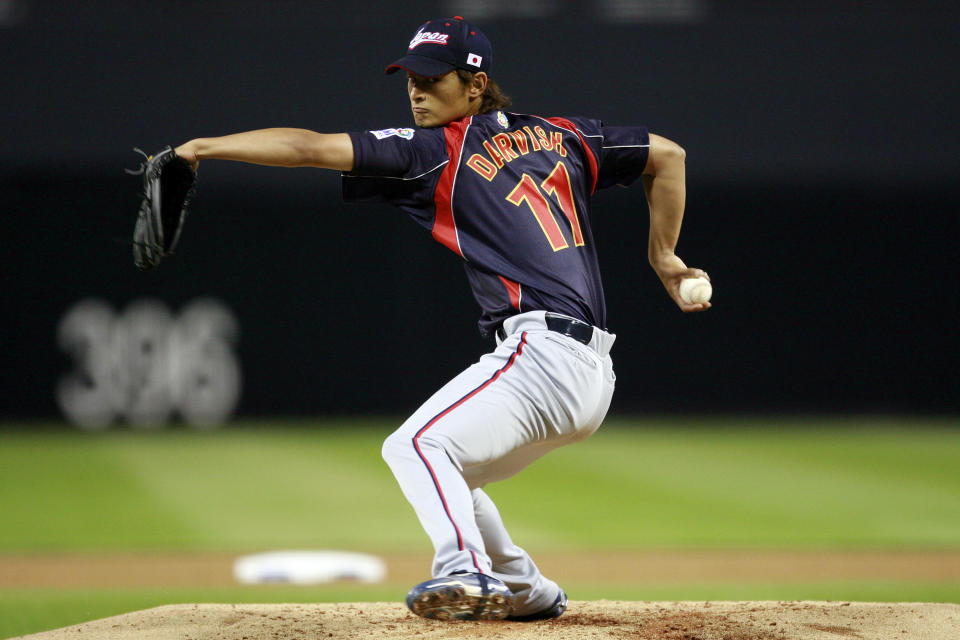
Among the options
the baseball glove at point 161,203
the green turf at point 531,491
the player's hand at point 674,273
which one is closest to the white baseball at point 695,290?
the player's hand at point 674,273

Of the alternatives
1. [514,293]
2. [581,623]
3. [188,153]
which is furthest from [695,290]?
[188,153]

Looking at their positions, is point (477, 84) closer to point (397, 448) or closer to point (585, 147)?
point (585, 147)

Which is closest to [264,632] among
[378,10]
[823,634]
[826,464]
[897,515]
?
[823,634]

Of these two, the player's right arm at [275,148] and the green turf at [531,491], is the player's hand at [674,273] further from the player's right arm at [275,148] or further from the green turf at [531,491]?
the green turf at [531,491]

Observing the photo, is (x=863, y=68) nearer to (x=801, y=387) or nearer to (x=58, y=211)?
(x=801, y=387)

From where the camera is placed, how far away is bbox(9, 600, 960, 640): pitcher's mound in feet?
11.0

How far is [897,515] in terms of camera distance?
Answer: 8.09 m

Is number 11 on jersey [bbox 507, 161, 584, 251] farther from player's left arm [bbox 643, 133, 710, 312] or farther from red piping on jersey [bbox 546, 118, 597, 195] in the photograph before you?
player's left arm [bbox 643, 133, 710, 312]

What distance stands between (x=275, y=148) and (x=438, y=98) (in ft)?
2.09

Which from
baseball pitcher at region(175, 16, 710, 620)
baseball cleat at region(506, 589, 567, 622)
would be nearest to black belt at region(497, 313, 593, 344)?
baseball pitcher at region(175, 16, 710, 620)

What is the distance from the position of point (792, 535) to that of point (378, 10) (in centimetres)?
767

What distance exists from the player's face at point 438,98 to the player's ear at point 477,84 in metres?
0.01

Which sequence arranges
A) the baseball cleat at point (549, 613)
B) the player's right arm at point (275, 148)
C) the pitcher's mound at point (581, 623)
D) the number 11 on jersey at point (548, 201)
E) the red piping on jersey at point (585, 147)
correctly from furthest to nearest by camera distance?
the baseball cleat at point (549, 613) → the red piping on jersey at point (585, 147) → the pitcher's mound at point (581, 623) → the number 11 on jersey at point (548, 201) → the player's right arm at point (275, 148)

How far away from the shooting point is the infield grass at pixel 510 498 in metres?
5.79
